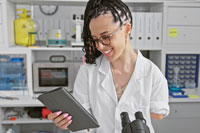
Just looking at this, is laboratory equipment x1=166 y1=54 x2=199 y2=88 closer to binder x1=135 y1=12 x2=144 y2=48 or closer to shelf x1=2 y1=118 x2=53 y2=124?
binder x1=135 y1=12 x2=144 y2=48

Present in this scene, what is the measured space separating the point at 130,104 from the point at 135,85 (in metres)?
A: 0.10

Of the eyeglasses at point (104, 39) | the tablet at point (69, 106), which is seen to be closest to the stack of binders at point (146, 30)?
the eyeglasses at point (104, 39)

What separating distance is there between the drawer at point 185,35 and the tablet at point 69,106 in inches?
61.6

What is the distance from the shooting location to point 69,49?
2.19 metres

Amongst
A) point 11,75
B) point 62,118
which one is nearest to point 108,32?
point 62,118

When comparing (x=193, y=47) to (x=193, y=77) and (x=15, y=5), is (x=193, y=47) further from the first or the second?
(x=15, y=5)

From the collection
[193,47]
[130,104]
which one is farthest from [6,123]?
[193,47]

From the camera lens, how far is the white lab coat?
3.56 feet

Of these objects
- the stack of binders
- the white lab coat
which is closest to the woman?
the white lab coat

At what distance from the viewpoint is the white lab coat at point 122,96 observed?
1085 mm

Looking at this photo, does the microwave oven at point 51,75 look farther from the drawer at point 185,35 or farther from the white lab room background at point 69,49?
the drawer at point 185,35

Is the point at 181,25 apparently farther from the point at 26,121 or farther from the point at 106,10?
the point at 26,121

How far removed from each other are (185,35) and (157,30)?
0.30m

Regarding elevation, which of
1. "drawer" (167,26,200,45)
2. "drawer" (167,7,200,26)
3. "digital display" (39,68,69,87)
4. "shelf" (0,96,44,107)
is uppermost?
"drawer" (167,7,200,26)
